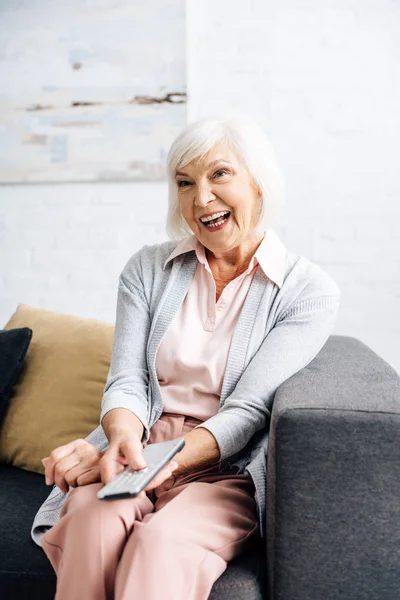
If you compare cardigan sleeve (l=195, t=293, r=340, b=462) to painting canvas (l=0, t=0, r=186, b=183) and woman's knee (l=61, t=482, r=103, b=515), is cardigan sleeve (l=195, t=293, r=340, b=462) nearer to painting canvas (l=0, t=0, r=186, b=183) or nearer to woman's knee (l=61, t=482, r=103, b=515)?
woman's knee (l=61, t=482, r=103, b=515)

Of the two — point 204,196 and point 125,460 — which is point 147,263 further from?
point 125,460

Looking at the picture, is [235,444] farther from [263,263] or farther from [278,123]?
[278,123]

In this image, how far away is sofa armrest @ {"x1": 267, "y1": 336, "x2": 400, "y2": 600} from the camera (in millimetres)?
997

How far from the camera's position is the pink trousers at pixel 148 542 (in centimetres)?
99

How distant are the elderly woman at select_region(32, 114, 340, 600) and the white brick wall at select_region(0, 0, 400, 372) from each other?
673 millimetres

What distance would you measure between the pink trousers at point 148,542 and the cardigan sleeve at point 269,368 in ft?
0.36

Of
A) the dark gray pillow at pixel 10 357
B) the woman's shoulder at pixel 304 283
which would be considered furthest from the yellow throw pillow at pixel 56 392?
the woman's shoulder at pixel 304 283

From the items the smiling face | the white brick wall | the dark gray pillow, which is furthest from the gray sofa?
the white brick wall

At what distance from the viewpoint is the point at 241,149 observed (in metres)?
1.42

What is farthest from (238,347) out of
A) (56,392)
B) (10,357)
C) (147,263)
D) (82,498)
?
(10,357)

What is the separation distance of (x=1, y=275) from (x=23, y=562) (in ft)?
4.59

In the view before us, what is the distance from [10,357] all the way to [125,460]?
0.67 metres

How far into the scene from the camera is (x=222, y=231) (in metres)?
1.44

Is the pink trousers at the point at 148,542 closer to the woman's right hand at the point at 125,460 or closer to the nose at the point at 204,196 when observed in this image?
the woman's right hand at the point at 125,460
